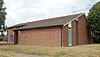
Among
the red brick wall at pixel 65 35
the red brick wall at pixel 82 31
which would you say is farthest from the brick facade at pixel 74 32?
the red brick wall at pixel 65 35

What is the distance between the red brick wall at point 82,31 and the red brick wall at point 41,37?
497 cm

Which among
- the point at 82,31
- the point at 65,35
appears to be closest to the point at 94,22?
the point at 82,31

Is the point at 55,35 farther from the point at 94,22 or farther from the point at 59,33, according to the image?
the point at 94,22

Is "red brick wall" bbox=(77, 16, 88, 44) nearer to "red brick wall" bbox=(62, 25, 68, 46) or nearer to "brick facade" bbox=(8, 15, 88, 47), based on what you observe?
"brick facade" bbox=(8, 15, 88, 47)

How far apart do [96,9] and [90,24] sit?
3159mm

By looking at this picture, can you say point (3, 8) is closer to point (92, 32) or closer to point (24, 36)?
point (24, 36)

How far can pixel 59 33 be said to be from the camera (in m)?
29.6

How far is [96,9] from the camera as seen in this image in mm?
36812

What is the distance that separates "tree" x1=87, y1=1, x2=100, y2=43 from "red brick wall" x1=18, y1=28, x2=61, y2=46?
8376 millimetres

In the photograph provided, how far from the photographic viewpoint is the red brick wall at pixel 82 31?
33781mm

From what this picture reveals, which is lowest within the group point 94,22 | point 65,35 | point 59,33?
point 65,35

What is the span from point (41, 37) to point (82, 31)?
23.1 feet

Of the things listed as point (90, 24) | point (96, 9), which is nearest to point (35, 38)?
point (90, 24)

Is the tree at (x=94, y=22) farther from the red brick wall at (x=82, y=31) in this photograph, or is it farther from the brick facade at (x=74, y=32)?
the brick facade at (x=74, y=32)
